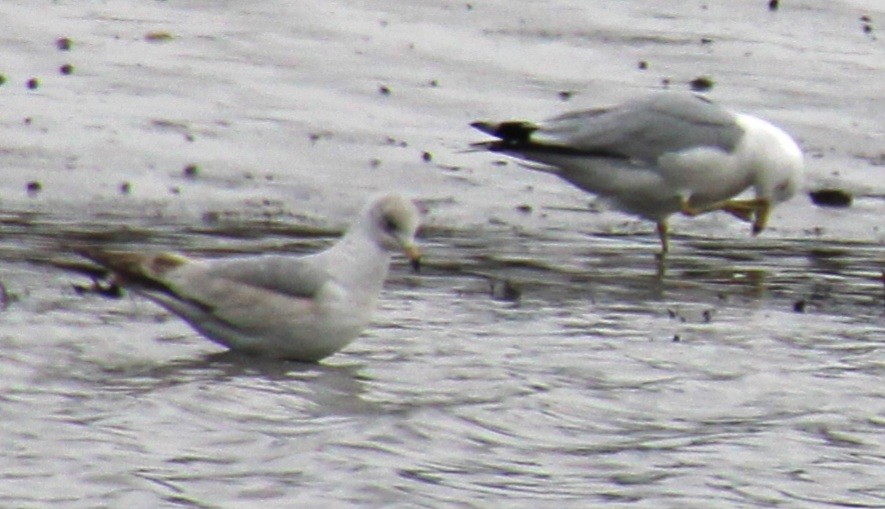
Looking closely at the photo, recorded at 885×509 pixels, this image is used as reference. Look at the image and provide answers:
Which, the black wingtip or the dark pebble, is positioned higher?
the black wingtip

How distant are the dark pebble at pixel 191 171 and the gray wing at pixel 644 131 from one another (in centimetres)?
164

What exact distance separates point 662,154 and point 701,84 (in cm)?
251

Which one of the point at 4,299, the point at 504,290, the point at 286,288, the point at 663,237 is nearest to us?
the point at 286,288

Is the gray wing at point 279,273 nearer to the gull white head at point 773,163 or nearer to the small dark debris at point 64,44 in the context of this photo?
the gull white head at point 773,163

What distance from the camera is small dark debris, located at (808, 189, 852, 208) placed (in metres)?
11.9

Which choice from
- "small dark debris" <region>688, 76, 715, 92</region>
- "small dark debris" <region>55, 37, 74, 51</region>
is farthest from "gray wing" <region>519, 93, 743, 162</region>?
"small dark debris" <region>55, 37, 74, 51</region>

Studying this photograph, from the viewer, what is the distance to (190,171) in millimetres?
11680

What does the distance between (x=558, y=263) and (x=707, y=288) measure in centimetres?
67

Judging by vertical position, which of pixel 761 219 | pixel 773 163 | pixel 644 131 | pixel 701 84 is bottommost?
pixel 761 219

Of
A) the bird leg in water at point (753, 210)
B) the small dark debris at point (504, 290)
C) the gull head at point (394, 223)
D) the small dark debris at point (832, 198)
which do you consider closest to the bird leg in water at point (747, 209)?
the bird leg in water at point (753, 210)

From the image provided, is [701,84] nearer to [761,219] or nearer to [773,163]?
[773,163]

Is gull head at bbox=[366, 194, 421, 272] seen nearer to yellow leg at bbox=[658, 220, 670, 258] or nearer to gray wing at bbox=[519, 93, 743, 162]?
yellow leg at bbox=[658, 220, 670, 258]

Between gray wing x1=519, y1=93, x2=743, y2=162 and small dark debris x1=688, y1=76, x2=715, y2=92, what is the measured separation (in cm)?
230

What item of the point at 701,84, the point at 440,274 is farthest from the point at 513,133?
the point at 701,84
